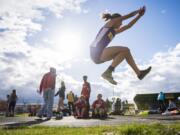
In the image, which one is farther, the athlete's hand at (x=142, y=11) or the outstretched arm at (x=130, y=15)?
the athlete's hand at (x=142, y=11)

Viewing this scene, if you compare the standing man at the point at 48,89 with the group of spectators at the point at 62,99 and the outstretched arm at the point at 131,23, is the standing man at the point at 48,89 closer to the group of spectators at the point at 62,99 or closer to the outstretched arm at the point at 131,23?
the group of spectators at the point at 62,99

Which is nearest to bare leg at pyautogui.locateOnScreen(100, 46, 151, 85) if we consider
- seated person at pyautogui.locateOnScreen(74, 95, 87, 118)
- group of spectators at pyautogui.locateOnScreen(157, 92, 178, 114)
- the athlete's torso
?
the athlete's torso

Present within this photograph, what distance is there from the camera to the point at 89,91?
16656 mm

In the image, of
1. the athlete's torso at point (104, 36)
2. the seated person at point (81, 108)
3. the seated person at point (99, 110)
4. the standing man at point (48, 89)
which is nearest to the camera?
the athlete's torso at point (104, 36)

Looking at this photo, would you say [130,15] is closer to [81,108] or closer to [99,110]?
[81,108]

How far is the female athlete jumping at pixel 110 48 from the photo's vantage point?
707 cm

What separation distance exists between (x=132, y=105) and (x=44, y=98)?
2367 centimetres

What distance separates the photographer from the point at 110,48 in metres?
7.11

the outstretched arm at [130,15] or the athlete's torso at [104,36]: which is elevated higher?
the outstretched arm at [130,15]

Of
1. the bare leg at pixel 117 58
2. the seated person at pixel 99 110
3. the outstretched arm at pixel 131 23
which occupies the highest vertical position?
the outstretched arm at pixel 131 23

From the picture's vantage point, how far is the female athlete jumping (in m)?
7.07

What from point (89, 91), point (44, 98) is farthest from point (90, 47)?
point (89, 91)

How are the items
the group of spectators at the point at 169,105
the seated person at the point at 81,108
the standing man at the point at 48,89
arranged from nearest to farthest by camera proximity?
the standing man at the point at 48,89 → the seated person at the point at 81,108 → the group of spectators at the point at 169,105

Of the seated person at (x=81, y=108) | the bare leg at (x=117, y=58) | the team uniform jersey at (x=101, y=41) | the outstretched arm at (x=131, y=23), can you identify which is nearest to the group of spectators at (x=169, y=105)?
the seated person at (x=81, y=108)
